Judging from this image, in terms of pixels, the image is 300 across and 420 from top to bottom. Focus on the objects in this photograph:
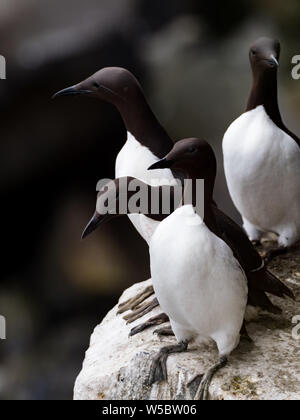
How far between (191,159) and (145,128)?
1.33 feet

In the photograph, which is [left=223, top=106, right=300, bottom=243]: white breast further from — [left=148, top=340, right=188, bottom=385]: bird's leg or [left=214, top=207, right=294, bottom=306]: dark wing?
[left=148, top=340, right=188, bottom=385]: bird's leg

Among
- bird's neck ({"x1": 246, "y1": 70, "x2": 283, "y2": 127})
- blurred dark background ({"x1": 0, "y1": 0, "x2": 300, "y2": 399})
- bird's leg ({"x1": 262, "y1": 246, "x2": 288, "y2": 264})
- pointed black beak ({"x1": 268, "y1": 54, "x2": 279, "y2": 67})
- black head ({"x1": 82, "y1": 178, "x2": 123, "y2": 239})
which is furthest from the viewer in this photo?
blurred dark background ({"x1": 0, "y1": 0, "x2": 300, "y2": 399})

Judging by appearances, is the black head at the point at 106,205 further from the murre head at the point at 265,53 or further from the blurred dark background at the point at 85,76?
the blurred dark background at the point at 85,76

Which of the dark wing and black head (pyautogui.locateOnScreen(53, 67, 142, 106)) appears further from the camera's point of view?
black head (pyautogui.locateOnScreen(53, 67, 142, 106))

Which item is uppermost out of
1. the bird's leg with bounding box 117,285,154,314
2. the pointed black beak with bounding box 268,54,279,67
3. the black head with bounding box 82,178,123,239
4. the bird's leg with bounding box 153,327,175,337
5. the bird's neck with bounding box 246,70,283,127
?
the pointed black beak with bounding box 268,54,279,67

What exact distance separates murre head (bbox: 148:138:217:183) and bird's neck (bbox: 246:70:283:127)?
595mm

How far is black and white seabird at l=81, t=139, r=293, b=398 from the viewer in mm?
1726

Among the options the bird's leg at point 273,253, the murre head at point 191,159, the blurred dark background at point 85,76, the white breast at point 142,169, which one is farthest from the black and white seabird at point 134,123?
the blurred dark background at point 85,76

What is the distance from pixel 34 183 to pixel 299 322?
2127 millimetres

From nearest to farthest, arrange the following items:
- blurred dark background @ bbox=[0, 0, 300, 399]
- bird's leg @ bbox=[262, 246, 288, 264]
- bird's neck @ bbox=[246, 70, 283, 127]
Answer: bird's neck @ bbox=[246, 70, 283, 127] → bird's leg @ bbox=[262, 246, 288, 264] → blurred dark background @ bbox=[0, 0, 300, 399]

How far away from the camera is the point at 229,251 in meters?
1.78

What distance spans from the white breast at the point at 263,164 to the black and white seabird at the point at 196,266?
1.65 ft

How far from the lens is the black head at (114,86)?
2051mm

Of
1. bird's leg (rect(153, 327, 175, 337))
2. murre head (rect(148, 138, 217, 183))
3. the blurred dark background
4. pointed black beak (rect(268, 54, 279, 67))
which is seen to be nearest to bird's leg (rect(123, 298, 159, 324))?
bird's leg (rect(153, 327, 175, 337))
